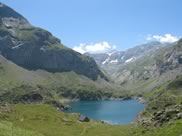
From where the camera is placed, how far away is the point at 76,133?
420ft

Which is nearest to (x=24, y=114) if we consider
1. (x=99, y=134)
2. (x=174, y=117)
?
(x=99, y=134)

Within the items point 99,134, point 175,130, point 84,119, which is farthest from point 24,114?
point 175,130

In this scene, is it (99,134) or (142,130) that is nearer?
(142,130)

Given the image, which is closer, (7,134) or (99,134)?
(7,134)

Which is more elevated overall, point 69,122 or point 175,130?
point 175,130

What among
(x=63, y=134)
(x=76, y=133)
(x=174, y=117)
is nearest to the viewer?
(x=174, y=117)

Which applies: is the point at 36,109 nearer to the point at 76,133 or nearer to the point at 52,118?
the point at 52,118

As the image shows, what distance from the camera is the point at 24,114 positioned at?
6240 inches

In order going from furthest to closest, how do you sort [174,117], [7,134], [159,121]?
1. [159,121]
2. [174,117]
3. [7,134]

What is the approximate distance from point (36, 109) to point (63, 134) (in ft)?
207

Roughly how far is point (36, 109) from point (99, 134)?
63.1 m

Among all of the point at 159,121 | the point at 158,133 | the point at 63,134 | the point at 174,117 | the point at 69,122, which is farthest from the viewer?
the point at 69,122

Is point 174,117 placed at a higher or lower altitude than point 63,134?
higher

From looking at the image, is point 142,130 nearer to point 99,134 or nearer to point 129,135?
point 129,135
